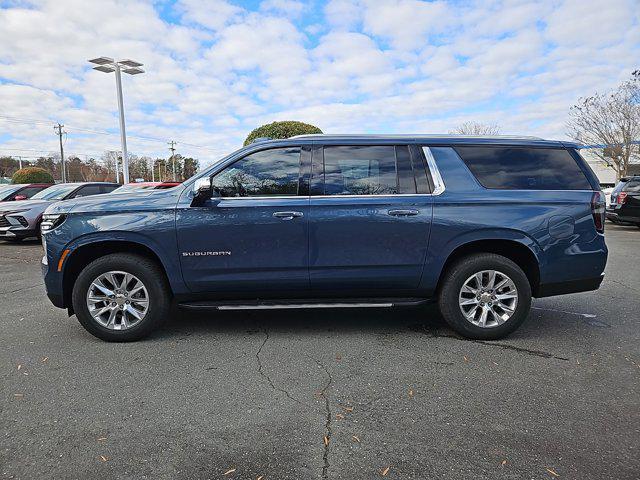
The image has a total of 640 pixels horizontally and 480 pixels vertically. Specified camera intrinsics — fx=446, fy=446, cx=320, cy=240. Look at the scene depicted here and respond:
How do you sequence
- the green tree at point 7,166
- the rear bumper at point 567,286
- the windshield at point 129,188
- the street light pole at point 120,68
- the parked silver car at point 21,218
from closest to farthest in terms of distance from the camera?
the rear bumper at point 567,286
the windshield at point 129,188
the parked silver car at point 21,218
the street light pole at point 120,68
the green tree at point 7,166

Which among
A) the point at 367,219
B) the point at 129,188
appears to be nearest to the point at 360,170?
the point at 367,219

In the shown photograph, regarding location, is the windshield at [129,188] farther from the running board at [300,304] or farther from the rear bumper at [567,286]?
the rear bumper at [567,286]

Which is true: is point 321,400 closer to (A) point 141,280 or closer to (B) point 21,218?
(A) point 141,280

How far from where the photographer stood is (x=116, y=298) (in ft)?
13.5

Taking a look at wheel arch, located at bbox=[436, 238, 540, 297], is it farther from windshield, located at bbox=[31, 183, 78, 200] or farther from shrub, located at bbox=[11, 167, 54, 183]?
shrub, located at bbox=[11, 167, 54, 183]

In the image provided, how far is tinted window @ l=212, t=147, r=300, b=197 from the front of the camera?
163 inches

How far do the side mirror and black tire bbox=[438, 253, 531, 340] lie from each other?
2.36 metres

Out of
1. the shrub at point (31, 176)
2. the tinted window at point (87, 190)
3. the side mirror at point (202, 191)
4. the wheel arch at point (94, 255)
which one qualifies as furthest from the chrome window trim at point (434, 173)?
the shrub at point (31, 176)

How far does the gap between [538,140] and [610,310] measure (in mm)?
2324

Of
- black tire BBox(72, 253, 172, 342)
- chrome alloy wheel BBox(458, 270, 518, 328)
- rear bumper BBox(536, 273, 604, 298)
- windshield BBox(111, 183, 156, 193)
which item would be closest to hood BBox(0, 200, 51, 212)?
windshield BBox(111, 183, 156, 193)

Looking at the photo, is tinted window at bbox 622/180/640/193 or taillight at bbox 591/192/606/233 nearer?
taillight at bbox 591/192/606/233

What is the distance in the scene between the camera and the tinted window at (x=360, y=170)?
4.16m

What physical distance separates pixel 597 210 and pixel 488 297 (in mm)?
1299

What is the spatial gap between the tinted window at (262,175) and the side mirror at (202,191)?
0.32 feet
